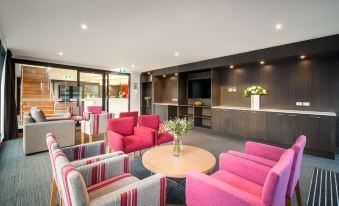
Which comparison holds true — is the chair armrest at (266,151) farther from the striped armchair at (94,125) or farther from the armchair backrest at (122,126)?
the striped armchair at (94,125)

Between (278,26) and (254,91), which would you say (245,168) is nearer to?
(278,26)

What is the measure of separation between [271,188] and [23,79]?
787 centimetres

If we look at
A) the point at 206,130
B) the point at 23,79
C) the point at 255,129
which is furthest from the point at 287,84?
the point at 23,79

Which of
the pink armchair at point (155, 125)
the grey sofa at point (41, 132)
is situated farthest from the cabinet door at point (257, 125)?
the grey sofa at point (41, 132)

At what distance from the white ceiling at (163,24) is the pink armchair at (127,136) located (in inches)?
76.7

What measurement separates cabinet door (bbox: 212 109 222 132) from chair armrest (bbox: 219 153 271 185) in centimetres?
383

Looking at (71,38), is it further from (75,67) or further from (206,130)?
(206,130)

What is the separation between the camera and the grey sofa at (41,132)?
3635 millimetres

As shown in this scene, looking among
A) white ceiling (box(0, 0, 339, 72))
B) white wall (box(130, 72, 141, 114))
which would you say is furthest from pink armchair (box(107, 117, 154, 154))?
white wall (box(130, 72, 141, 114))

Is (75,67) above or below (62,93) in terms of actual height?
above

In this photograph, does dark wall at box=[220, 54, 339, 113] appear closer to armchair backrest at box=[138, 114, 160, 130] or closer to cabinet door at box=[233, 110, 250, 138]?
cabinet door at box=[233, 110, 250, 138]

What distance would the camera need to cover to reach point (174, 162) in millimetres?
2193

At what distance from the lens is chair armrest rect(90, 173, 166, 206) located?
3.92 ft

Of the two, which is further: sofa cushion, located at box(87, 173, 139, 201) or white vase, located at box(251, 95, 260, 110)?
white vase, located at box(251, 95, 260, 110)
